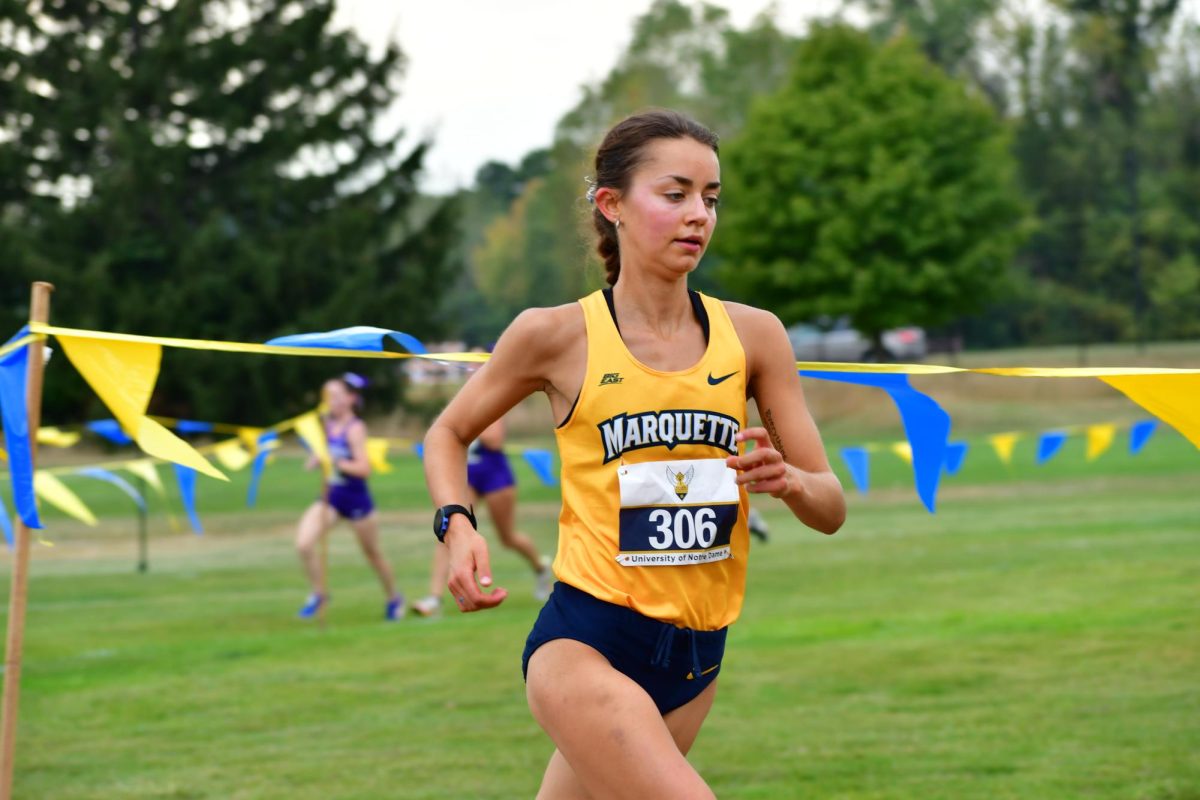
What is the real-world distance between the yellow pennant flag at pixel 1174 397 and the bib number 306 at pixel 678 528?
5.36ft

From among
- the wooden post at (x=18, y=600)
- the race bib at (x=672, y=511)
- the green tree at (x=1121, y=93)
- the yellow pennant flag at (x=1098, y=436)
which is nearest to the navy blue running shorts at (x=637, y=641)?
the race bib at (x=672, y=511)

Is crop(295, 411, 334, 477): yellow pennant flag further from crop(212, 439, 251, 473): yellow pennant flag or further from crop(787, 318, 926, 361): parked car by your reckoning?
crop(787, 318, 926, 361): parked car

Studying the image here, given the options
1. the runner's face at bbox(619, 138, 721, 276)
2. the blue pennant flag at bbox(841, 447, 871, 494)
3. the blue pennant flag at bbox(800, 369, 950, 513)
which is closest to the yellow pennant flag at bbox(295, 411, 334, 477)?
the blue pennant flag at bbox(841, 447, 871, 494)

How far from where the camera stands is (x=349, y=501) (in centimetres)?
1263

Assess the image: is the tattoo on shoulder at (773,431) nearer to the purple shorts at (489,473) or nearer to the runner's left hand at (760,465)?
the runner's left hand at (760,465)

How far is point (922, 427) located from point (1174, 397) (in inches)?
31.4

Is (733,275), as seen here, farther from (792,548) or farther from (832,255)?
(792,548)

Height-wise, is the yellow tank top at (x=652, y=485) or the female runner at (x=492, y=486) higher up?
the yellow tank top at (x=652, y=485)

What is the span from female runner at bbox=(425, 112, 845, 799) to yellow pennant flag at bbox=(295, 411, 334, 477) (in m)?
9.04

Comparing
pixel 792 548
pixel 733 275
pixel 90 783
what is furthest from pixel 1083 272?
pixel 90 783

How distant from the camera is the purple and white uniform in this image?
12539 mm

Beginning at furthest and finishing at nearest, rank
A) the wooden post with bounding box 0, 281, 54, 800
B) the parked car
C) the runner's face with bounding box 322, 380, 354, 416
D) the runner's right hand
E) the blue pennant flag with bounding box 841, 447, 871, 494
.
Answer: the parked car
the blue pennant flag with bounding box 841, 447, 871, 494
the runner's face with bounding box 322, 380, 354, 416
the wooden post with bounding box 0, 281, 54, 800
the runner's right hand

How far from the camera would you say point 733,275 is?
5188 centimetres

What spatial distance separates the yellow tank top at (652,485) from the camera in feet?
11.5
